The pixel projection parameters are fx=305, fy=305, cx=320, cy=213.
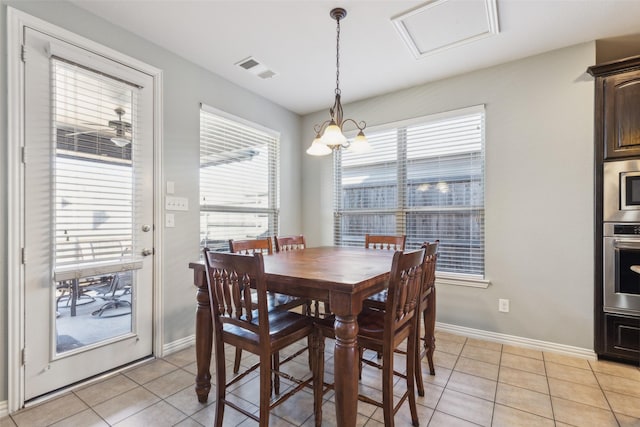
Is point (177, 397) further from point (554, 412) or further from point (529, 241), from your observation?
point (529, 241)

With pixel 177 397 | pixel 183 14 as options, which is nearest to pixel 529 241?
pixel 177 397

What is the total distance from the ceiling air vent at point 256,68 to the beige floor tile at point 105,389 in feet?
9.01

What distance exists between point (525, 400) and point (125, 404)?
249cm

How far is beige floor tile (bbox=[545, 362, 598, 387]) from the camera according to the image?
214cm

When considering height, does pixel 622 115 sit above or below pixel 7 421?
above

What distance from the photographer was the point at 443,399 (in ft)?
6.33

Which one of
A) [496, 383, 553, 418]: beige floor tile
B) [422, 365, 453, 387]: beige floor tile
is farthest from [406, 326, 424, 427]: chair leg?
[496, 383, 553, 418]: beige floor tile

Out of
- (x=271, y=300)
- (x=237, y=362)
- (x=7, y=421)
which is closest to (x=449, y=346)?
(x=271, y=300)

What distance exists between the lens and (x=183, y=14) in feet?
7.20

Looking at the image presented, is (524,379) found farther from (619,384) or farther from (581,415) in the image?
(619,384)

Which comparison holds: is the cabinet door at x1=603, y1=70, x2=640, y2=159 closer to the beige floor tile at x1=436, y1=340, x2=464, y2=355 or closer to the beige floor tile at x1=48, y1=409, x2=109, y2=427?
the beige floor tile at x1=436, y1=340, x2=464, y2=355

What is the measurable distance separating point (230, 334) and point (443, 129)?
282 cm

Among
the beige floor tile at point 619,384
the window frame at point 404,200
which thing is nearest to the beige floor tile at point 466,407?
the beige floor tile at point 619,384

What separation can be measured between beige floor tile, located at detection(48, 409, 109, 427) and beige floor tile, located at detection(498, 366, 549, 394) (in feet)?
8.40
